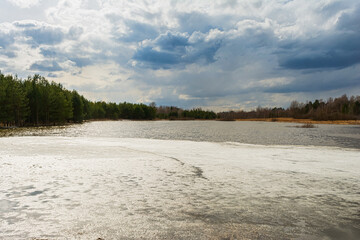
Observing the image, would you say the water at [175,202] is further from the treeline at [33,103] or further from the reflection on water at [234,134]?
the treeline at [33,103]

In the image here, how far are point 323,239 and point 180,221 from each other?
9.86 feet

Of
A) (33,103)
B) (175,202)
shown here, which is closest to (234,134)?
(175,202)

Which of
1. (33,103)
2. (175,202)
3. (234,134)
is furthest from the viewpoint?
(33,103)

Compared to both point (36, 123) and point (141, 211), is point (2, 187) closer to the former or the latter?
point (141, 211)

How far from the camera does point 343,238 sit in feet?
16.5

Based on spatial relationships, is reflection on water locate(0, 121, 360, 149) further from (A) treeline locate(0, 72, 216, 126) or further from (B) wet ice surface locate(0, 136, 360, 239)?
(B) wet ice surface locate(0, 136, 360, 239)

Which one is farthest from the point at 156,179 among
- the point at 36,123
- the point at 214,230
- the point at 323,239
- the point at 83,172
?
the point at 36,123

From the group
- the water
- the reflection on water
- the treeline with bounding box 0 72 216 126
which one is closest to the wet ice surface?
the water

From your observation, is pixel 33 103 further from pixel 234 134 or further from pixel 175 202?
pixel 175 202

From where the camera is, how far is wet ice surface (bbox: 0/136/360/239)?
5.22 metres

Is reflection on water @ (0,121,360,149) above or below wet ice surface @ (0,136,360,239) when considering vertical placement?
below

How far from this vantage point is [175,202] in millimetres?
7129

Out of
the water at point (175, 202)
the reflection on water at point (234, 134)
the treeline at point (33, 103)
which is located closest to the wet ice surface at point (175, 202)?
the water at point (175, 202)

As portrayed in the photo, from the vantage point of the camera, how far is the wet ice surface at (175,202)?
522 cm
